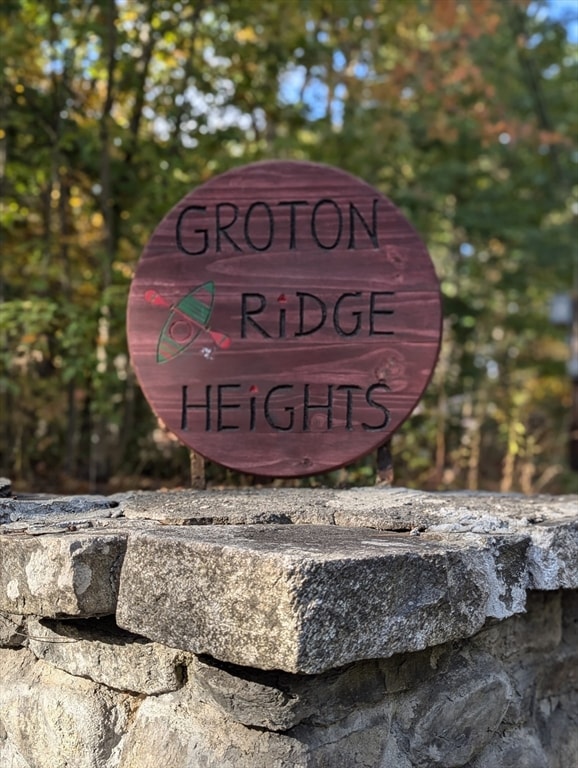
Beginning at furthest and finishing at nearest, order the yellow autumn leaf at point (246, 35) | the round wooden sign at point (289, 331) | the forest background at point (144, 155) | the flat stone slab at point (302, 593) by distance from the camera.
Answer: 1. the yellow autumn leaf at point (246, 35)
2. the forest background at point (144, 155)
3. the round wooden sign at point (289, 331)
4. the flat stone slab at point (302, 593)

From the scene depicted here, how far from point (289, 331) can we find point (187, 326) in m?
0.28

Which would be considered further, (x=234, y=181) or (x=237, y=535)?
(x=234, y=181)

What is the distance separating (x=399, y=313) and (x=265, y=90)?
245 centimetres

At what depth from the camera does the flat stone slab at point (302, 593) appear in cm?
116

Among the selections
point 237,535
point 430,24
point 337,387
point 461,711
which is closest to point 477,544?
point 461,711

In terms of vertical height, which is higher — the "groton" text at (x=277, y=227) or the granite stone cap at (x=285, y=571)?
the "groton" text at (x=277, y=227)

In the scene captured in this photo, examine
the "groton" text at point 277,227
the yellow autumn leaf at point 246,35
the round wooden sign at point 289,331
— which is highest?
the yellow autumn leaf at point 246,35

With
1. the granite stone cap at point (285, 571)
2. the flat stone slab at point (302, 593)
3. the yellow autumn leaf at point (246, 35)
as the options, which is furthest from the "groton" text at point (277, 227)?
the yellow autumn leaf at point (246, 35)

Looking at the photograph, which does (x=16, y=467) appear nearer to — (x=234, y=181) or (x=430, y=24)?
(x=234, y=181)

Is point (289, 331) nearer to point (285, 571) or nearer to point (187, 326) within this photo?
point (187, 326)

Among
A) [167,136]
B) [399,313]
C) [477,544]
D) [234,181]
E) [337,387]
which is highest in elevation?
[167,136]

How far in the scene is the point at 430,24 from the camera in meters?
5.12

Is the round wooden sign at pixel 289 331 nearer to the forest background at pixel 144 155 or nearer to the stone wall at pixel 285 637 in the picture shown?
the stone wall at pixel 285 637

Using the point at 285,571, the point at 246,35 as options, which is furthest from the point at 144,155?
the point at 285,571
